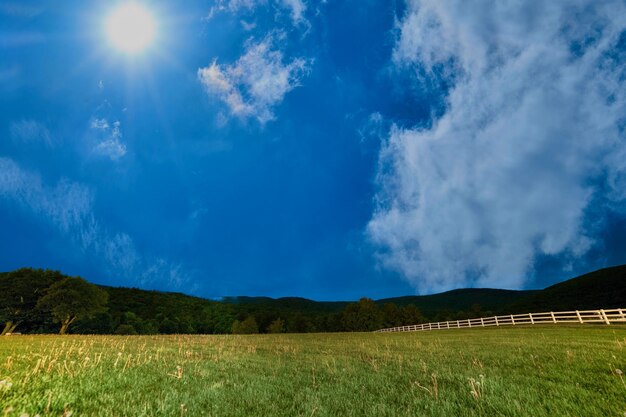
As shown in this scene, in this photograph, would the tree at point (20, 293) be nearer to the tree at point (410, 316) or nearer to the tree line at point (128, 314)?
the tree line at point (128, 314)

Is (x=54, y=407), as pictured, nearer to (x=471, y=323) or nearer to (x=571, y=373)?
(x=571, y=373)

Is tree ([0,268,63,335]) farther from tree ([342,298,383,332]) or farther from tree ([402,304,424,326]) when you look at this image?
tree ([402,304,424,326])

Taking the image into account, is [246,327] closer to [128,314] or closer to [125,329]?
[128,314]

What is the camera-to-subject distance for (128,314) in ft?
283

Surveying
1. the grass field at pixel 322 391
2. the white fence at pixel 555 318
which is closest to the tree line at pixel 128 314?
the white fence at pixel 555 318

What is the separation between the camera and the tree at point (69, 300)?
52.7 metres

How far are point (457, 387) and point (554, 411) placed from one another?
6.29ft

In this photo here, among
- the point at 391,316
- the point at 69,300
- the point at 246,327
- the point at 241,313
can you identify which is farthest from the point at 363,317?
the point at 69,300

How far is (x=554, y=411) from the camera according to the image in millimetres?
4430

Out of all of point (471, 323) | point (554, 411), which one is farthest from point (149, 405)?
point (471, 323)

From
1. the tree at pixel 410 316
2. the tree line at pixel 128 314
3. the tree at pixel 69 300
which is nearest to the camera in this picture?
the tree at pixel 69 300

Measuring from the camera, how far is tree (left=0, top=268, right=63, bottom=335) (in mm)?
55031

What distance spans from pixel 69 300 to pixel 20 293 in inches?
435

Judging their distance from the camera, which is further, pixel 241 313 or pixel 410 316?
pixel 241 313
